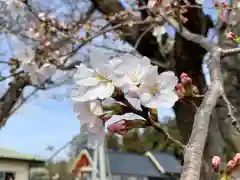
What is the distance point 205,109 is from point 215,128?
1.49 m

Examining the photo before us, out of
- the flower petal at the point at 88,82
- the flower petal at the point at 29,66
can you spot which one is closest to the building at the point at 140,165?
the flower petal at the point at 29,66

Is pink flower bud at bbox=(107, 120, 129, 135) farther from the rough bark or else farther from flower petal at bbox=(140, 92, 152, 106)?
the rough bark

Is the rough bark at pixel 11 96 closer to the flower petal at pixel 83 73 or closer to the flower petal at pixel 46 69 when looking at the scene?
the flower petal at pixel 46 69

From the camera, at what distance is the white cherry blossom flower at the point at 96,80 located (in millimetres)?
536

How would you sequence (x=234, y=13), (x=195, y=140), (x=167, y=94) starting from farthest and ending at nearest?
(x=234, y=13) < (x=167, y=94) < (x=195, y=140)

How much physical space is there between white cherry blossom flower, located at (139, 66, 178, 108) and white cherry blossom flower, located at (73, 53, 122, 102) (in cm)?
5

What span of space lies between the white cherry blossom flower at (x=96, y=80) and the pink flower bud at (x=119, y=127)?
0.07 m

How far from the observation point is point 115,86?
55 centimetres

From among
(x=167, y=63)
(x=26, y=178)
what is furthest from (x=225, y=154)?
(x=26, y=178)

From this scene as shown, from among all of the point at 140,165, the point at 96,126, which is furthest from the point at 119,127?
the point at 140,165

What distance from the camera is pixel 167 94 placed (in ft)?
1.88

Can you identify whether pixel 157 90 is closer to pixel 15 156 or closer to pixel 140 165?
pixel 15 156

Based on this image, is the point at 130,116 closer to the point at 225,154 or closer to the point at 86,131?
the point at 86,131

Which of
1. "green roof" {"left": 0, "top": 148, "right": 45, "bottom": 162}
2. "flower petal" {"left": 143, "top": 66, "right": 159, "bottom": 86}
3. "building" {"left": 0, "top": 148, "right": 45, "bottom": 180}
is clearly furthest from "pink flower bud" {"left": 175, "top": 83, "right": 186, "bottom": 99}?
"green roof" {"left": 0, "top": 148, "right": 45, "bottom": 162}
